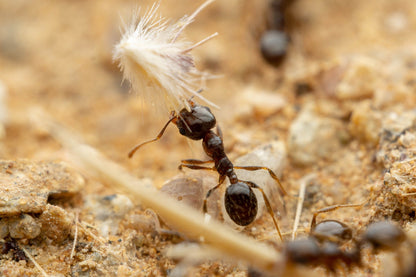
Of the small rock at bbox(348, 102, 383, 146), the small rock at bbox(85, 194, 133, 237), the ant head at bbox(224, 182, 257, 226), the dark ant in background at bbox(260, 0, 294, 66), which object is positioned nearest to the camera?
the ant head at bbox(224, 182, 257, 226)

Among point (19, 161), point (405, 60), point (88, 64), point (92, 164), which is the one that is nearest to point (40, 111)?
point (88, 64)

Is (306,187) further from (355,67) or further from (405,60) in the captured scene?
(405,60)

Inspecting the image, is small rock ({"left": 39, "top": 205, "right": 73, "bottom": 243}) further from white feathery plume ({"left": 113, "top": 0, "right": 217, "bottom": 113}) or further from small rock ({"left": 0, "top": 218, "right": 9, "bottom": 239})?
white feathery plume ({"left": 113, "top": 0, "right": 217, "bottom": 113})

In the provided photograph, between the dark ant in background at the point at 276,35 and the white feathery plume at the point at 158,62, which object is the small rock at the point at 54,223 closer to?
the white feathery plume at the point at 158,62

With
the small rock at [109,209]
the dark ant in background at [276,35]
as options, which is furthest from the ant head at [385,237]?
the dark ant in background at [276,35]

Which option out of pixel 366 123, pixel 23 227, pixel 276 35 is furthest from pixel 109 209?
pixel 276 35

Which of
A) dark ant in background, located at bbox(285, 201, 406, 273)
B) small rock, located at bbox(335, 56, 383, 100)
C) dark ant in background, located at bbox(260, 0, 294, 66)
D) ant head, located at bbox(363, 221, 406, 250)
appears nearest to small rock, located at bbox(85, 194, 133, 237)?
dark ant in background, located at bbox(285, 201, 406, 273)
